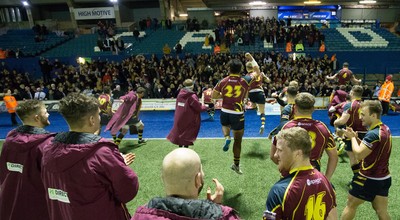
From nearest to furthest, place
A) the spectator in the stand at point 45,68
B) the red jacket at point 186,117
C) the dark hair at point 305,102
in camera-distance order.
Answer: the dark hair at point 305,102
the red jacket at point 186,117
the spectator in the stand at point 45,68

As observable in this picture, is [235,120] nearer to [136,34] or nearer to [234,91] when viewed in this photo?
[234,91]

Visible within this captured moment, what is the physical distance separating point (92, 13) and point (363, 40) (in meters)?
22.5

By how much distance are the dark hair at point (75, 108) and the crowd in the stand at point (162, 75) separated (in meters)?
11.5

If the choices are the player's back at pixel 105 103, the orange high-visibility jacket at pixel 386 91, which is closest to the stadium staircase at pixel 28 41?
the player's back at pixel 105 103

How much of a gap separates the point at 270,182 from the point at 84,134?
435cm

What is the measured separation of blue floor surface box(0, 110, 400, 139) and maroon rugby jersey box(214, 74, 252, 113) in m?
3.34

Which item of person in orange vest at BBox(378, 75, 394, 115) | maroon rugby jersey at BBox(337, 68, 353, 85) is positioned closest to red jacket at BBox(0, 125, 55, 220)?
maroon rugby jersey at BBox(337, 68, 353, 85)

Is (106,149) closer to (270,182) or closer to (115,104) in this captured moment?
(270,182)

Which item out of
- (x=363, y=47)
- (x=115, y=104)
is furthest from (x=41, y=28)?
(x=363, y=47)

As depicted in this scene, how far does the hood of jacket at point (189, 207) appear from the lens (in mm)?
1489

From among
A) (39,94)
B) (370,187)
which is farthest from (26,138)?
(39,94)

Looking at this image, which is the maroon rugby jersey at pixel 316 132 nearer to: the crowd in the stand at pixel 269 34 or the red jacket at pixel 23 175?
the red jacket at pixel 23 175

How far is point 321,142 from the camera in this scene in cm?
346

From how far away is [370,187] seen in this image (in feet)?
11.8
